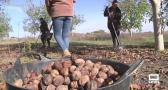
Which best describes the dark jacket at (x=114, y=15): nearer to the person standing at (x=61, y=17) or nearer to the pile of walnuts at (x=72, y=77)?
the person standing at (x=61, y=17)

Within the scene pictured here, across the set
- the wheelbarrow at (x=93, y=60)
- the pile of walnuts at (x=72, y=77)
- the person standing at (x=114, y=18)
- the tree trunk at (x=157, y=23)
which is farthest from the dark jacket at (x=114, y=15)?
the pile of walnuts at (x=72, y=77)

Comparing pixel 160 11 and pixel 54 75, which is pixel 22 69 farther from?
pixel 160 11

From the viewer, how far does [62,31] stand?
23.8ft

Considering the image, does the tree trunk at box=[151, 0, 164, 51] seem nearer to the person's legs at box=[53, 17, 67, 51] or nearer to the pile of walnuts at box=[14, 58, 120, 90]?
the person's legs at box=[53, 17, 67, 51]

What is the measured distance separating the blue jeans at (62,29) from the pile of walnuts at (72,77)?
9.86 ft

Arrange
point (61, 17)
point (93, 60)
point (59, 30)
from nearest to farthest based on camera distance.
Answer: point (93, 60)
point (61, 17)
point (59, 30)

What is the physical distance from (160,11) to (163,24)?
763 millimetres

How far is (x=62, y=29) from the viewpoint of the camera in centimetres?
724

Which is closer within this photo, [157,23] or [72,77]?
[72,77]

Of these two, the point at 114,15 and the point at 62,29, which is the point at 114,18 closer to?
the point at 114,15

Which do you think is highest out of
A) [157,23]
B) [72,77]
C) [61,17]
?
[61,17]

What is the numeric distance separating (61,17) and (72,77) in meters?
3.47

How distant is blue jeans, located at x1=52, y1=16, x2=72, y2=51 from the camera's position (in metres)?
7.09

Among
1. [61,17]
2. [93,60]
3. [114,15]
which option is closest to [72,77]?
[93,60]
